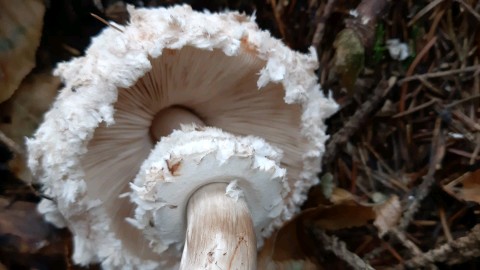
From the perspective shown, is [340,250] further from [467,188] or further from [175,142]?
[175,142]

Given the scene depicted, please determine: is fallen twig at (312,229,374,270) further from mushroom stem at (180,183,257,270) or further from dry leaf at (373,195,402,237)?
mushroom stem at (180,183,257,270)

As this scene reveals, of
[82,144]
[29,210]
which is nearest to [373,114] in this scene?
[82,144]

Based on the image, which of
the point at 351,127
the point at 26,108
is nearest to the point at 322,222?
the point at 351,127

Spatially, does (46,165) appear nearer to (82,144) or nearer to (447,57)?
(82,144)

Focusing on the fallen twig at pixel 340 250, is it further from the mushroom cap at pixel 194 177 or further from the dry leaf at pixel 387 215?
the mushroom cap at pixel 194 177

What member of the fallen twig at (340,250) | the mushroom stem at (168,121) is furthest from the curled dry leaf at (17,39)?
the fallen twig at (340,250)

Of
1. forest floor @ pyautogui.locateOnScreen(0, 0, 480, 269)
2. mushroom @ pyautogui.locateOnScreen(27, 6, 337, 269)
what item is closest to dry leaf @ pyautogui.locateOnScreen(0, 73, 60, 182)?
forest floor @ pyautogui.locateOnScreen(0, 0, 480, 269)

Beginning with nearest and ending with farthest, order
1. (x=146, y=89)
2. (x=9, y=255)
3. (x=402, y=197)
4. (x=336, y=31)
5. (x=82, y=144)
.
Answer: (x=82, y=144) < (x=146, y=89) < (x=9, y=255) < (x=402, y=197) < (x=336, y=31)
